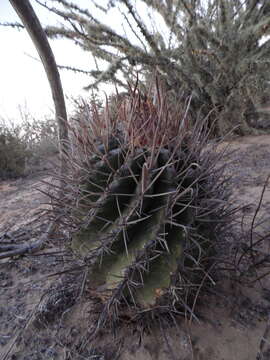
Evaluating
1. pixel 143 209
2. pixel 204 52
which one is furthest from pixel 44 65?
pixel 204 52

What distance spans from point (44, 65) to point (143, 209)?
3.53 ft

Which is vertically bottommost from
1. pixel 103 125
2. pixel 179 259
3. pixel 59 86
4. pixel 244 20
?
pixel 179 259

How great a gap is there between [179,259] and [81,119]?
0.60 meters

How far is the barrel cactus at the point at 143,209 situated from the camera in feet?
2.43

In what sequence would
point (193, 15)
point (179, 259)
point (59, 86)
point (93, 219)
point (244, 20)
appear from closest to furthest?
point (179, 259) < point (93, 219) < point (59, 86) < point (193, 15) < point (244, 20)

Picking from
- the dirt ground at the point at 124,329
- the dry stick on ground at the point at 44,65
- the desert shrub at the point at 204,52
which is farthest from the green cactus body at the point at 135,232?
the desert shrub at the point at 204,52

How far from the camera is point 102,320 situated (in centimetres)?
81

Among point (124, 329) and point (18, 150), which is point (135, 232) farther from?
point (18, 150)

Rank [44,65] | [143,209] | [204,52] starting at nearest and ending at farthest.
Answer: [143,209] → [44,65] → [204,52]

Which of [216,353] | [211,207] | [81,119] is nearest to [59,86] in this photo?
[81,119]

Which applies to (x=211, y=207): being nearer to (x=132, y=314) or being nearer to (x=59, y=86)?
(x=132, y=314)

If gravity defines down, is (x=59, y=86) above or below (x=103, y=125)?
above

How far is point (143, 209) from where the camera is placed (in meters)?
0.80

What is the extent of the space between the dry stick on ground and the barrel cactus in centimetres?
40
